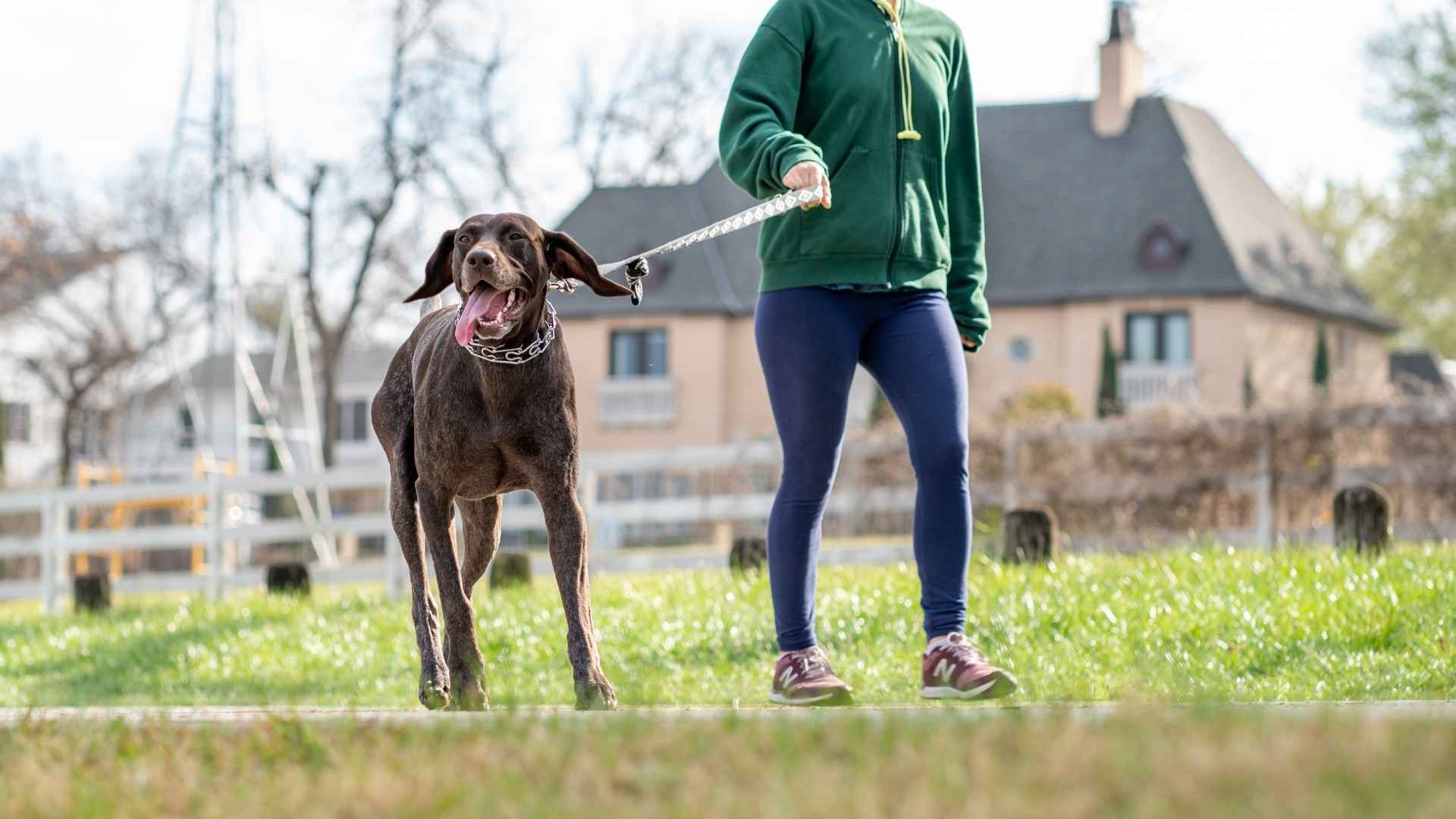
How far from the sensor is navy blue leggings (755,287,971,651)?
203 inches

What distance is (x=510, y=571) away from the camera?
1178 centimetres

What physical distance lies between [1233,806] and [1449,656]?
4.51 meters

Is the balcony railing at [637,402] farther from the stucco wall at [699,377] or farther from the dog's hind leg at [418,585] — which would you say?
the dog's hind leg at [418,585]

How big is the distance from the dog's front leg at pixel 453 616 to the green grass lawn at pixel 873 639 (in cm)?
22

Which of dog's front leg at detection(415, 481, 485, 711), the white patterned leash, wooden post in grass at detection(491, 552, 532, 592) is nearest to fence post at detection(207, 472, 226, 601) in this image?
wooden post in grass at detection(491, 552, 532, 592)

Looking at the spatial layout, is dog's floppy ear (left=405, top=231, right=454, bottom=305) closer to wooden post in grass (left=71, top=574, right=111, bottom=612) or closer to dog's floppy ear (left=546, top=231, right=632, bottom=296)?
dog's floppy ear (left=546, top=231, right=632, bottom=296)

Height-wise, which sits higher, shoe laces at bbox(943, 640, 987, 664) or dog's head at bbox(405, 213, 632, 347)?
dog's head at bbox(405, 213, 632, 347)

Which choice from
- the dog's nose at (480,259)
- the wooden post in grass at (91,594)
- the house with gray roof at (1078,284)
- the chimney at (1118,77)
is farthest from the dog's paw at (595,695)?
the chimney at (1118,77)

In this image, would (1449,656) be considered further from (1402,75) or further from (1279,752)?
(1402,75)

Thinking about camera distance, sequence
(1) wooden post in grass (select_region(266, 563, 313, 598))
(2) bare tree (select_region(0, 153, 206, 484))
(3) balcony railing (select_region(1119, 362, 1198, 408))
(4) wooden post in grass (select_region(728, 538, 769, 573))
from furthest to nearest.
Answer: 1. (2) bare tree (select_region(0, 153, 206, 484))
2. (3) balcony railing (select_region(1119, 362, 1198, 408))
3. (1) wooden post in grass (select_region(266, 563, 313, 598))
4. (4) wooden post in grass (select_region(728, 538, 769, 573))

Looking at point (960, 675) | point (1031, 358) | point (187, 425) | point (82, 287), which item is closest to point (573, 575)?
point (960, 675)

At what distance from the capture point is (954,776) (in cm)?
247

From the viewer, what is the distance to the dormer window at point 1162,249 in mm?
37594

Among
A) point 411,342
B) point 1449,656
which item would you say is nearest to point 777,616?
point 411,342
